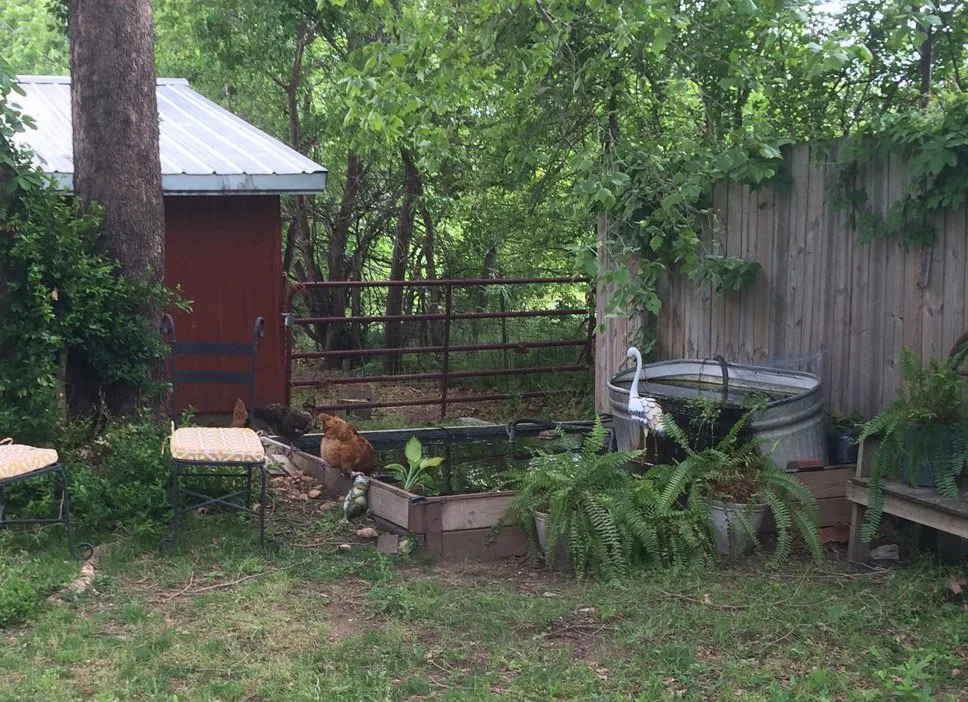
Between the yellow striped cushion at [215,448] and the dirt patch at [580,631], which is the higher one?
the yellow striped cushion at [215,448]

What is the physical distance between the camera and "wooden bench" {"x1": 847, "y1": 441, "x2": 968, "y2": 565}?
14.9 ft

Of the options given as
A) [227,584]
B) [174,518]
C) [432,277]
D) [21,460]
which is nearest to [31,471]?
[21,460]

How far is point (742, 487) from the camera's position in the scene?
206 inches

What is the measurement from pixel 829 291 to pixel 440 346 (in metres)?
5.04

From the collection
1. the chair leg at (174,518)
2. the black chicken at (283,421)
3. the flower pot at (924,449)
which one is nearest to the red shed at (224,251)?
the black chicken at (283,421)

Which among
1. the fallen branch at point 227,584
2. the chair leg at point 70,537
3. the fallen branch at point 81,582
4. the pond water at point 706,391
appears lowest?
the fallen branch at point 227,584

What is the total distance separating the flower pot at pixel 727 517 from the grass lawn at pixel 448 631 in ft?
0.51

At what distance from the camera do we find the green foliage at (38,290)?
5633mm

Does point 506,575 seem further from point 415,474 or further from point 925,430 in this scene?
point 925,430

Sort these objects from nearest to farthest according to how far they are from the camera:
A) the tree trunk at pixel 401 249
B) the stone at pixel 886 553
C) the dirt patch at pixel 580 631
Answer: the dirt patch at pixel 580 631
the stone at pixel 886 553
the tree trunk at pixel 401 249

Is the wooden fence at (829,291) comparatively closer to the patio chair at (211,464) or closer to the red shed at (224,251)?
the patio chair at (211,464)

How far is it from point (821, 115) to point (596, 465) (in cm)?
353

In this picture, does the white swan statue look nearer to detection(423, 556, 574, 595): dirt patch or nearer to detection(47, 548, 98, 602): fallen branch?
detection(423, 556, 574, 595): dirt patch

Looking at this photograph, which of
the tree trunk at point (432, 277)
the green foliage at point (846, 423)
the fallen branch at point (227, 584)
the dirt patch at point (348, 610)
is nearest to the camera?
the dirt patch at point (348, 610)
